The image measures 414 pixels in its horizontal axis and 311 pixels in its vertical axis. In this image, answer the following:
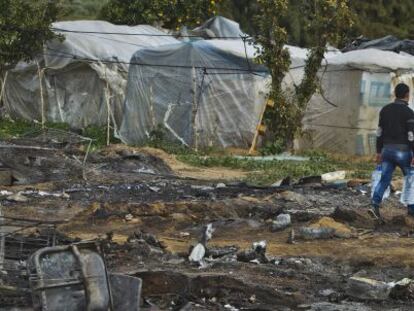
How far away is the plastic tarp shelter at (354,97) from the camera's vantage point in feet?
71.7

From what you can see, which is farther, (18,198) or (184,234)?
(18,198)

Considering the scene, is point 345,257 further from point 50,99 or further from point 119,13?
point 119,13

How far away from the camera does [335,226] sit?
10.4 metres

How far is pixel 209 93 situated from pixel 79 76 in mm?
5277

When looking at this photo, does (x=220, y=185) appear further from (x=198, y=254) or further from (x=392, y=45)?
(x=392, y=45)

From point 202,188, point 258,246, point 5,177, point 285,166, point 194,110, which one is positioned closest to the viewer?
point 258,246

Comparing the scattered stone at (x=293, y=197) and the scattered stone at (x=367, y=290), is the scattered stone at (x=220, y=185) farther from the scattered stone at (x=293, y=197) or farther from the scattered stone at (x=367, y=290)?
the scattered stone at (x=367, y=290)

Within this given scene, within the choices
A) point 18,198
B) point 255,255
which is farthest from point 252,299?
point 18,198

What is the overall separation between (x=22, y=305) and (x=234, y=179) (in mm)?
9724

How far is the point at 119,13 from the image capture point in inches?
1255

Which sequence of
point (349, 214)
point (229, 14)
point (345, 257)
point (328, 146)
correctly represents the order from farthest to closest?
point (229, 14), point (328, 146), point (349, 214), point (345, 257)

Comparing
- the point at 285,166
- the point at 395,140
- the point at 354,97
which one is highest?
the point at 395,140

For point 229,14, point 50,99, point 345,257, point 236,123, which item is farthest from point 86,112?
point 345,257

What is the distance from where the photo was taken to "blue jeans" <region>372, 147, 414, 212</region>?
11.1 metres
